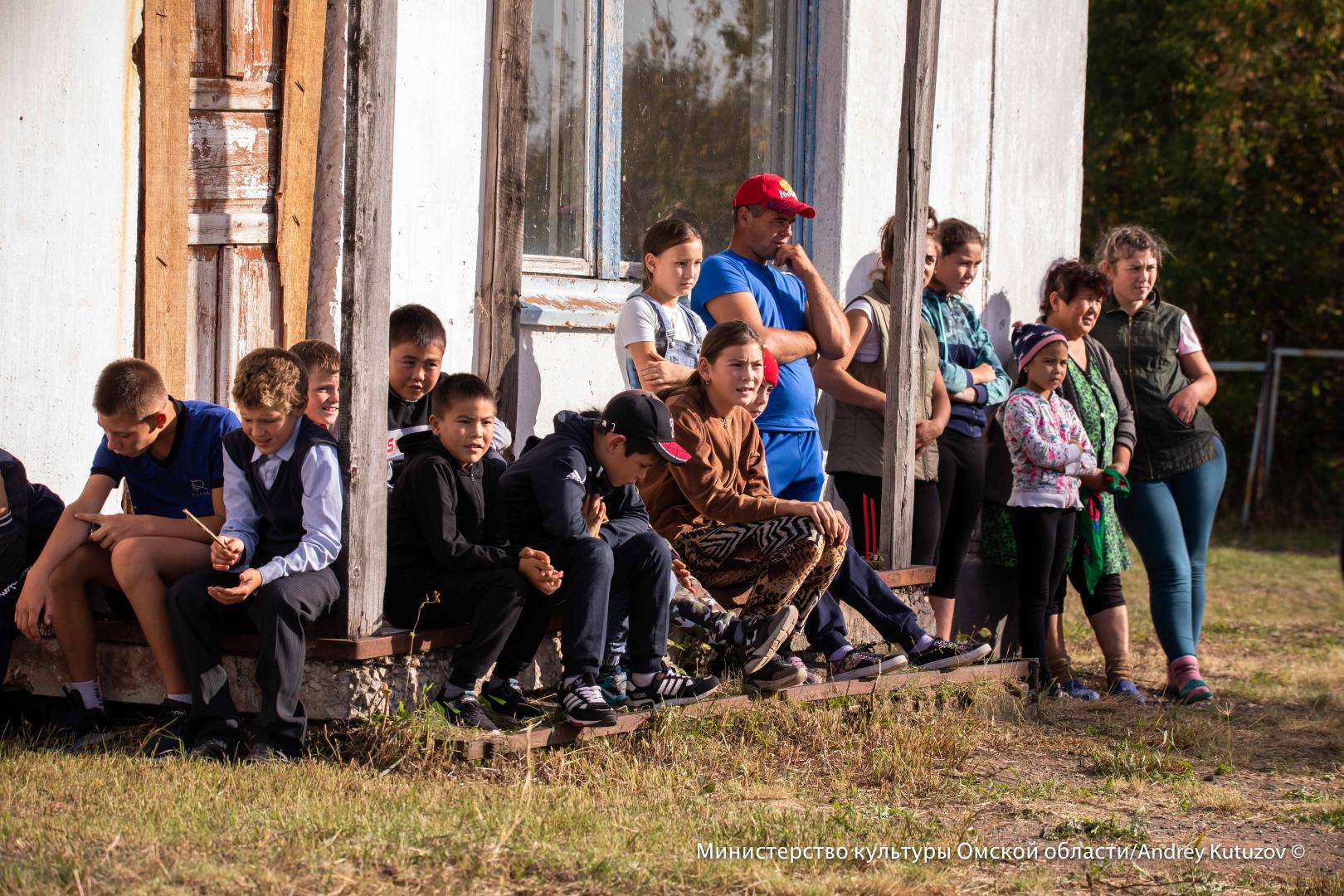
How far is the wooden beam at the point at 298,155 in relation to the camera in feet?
19.0

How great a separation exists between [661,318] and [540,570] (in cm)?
149

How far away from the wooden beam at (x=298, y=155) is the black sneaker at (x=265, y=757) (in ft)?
6.38

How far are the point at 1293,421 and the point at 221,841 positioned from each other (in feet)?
56.1

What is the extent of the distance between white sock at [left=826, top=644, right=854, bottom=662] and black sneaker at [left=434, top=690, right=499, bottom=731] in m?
1.54

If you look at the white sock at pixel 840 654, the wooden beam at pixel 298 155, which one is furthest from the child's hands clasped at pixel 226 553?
the white sock at pixel 840 654

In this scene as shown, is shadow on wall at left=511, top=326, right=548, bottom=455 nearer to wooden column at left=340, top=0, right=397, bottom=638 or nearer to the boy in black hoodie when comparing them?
the boy in black hoodie

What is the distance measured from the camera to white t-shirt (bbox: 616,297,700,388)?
226 inches

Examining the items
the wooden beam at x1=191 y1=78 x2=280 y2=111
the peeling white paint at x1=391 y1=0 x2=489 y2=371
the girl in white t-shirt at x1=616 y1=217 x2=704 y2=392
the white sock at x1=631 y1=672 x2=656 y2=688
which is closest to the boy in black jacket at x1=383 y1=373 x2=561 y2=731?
the white sock at x1=631 y1=672 x2=656 y2=688

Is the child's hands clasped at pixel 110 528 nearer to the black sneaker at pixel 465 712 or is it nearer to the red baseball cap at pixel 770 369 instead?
the black sneaker at pixel 465 712

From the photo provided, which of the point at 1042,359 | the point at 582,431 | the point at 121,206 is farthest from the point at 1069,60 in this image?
the point at 121,206

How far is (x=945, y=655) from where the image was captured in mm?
5855

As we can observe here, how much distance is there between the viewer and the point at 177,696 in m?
4.61

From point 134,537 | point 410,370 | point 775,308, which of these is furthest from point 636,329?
point 134,537

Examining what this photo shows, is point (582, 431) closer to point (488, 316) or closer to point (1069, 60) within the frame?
point (488, 316)
